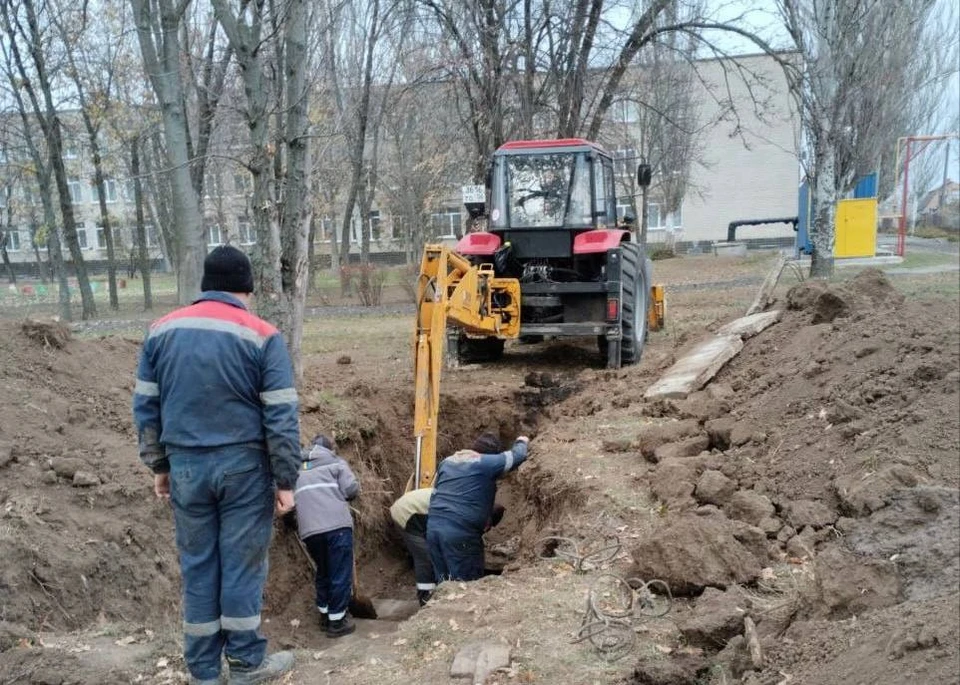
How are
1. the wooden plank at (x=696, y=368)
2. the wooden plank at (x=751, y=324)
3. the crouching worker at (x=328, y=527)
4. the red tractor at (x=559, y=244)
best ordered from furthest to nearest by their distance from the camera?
the red tractor at (x=559, y=244) < the wooden plank at (x=751, y=324) < the wooden plank at (x=696, y=368) < the crouching worker at (x=328, y=527)

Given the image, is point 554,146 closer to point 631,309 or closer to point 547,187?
point 547,187

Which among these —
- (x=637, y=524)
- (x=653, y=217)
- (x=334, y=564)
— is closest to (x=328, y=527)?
(x=334, y=564)

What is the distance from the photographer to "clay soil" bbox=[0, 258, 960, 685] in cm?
319

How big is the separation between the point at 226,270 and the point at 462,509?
2.95m

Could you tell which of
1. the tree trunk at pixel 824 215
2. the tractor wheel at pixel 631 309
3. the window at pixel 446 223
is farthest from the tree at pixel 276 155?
the window at pixel 446 223

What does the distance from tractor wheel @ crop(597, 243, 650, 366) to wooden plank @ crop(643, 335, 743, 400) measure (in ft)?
3.34

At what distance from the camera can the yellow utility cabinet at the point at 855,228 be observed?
62.5 ft

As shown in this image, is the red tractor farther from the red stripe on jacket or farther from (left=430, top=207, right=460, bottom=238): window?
(left=430, top=207, right=460, bottom=238): window

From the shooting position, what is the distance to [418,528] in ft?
20.9

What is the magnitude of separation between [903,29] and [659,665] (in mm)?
21151

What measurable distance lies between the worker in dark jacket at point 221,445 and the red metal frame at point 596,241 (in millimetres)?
6126

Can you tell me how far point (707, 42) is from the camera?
14117mm

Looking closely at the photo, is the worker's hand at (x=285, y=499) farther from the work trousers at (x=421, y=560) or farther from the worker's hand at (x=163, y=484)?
the work trousers at (x=421, y=560)

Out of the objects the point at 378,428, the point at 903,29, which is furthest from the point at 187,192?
the point at 903,29
